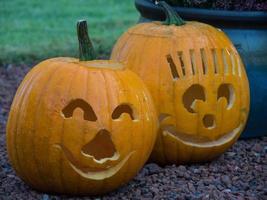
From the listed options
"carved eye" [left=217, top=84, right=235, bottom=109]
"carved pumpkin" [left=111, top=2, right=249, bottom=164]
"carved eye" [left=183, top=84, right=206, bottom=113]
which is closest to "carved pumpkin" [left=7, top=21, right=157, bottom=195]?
"carved pumpkin" [left=111, top=2, right=249, bottom=164]

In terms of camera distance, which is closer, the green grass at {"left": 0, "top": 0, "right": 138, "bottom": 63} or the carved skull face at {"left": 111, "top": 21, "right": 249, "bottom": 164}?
the carved skull face at {"left": 111, "top": 21, "right": 249, "bottom": 164}

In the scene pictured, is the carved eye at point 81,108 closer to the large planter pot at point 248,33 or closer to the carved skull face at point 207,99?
the carved skull face at point 207,99

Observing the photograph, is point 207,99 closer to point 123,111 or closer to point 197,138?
point 197,138

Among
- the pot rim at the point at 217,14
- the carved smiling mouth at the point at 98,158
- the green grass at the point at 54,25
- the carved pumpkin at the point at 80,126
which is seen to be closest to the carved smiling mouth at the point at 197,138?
the carved pumpkin at the point at 80,126

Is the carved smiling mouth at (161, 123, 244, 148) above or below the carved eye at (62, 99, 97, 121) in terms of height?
below

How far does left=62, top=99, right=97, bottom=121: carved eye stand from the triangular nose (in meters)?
0.10

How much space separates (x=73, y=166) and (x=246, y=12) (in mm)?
1643

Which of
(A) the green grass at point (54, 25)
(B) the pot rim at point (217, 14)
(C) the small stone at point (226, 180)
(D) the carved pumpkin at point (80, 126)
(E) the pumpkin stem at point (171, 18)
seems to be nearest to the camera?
(D) the carved pumpkin at point (80, 126)

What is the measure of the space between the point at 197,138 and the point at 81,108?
0.82 meters

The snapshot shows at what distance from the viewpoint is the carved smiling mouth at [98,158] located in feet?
12.1

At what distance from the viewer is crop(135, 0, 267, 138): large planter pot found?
15.4 ft

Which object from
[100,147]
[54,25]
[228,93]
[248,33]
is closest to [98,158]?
[100,147]

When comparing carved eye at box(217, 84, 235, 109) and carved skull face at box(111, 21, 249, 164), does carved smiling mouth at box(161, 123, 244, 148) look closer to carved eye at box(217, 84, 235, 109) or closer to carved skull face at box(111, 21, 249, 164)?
carved skull face at box(111, 21, 249, 164)

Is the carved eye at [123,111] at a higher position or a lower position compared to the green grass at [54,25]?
higher
